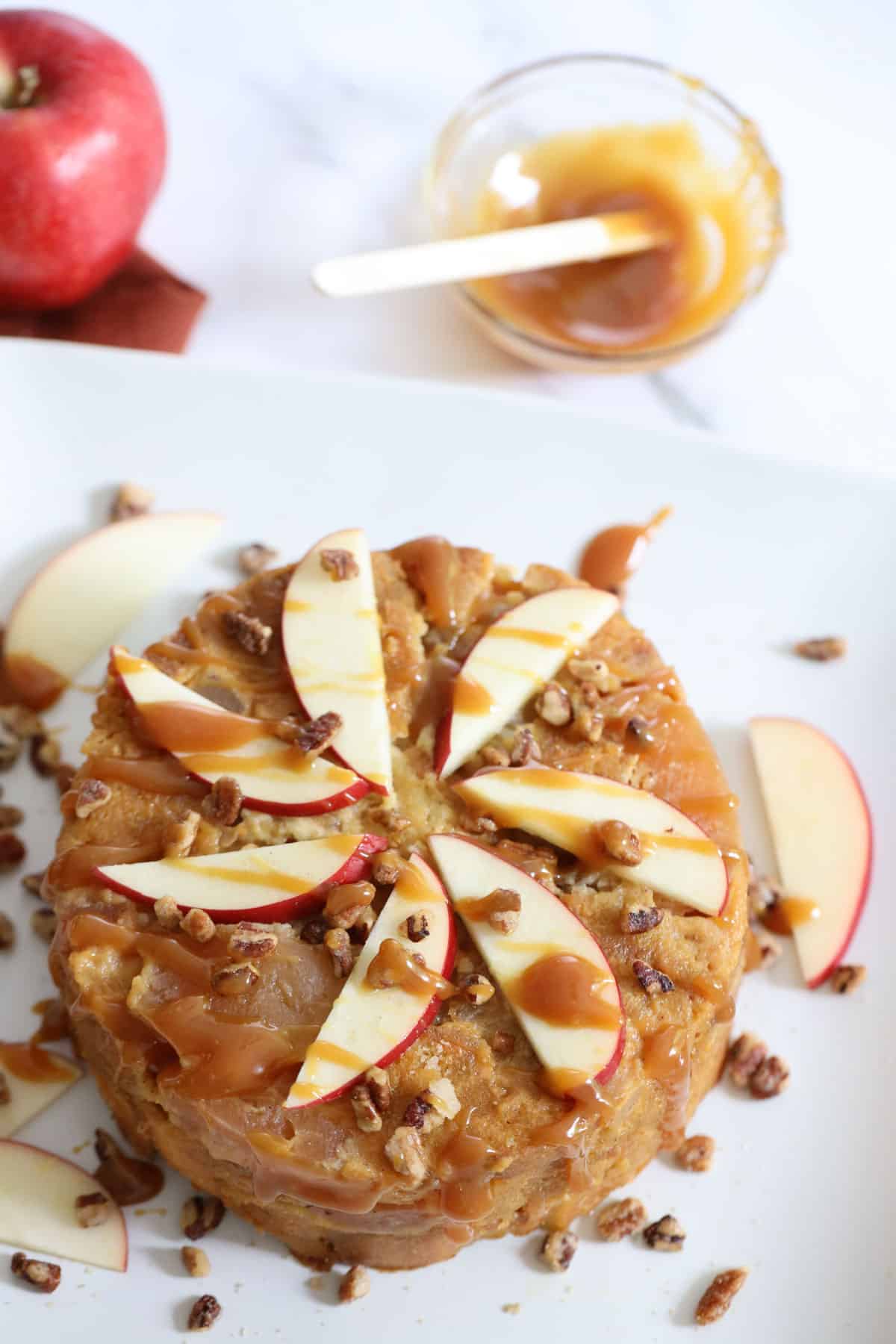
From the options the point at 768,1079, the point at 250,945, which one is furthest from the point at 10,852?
the point at 768,1079

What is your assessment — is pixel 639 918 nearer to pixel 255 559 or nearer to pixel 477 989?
pixel 477 989

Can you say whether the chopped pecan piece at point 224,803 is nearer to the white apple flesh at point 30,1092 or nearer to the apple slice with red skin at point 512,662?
the apple slice with red skin at point 512,662

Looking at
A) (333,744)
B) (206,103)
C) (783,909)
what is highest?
(206,103)

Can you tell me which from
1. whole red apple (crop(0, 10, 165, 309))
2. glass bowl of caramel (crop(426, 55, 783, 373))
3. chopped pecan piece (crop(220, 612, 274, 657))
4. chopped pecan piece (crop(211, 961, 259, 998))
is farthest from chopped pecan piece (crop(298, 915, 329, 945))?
whole red apple (crop(0, 10, 165, 309))

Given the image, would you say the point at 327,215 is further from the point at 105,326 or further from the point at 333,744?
the point at 333,744

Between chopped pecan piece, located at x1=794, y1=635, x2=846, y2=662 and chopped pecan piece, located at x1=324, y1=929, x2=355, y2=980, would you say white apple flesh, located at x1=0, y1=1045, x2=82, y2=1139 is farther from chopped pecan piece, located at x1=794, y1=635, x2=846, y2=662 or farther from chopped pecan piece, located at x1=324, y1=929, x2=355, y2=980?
chopped pecan piece, located at x1=794, y1=635, x2=846, y2=662

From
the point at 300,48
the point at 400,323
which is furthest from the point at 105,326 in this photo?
the point at 300,48
